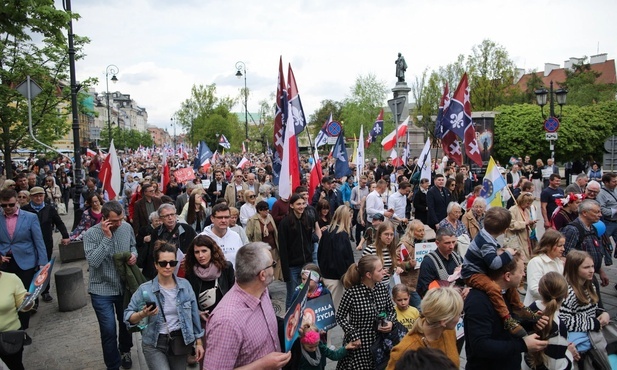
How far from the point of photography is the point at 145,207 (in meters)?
8.29

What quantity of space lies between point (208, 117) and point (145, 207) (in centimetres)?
5471

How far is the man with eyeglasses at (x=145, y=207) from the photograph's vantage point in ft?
26.7

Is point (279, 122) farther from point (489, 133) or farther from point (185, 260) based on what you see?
point (489, 133)

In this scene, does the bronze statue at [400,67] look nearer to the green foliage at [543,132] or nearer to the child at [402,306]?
the green foliage at [543,132]

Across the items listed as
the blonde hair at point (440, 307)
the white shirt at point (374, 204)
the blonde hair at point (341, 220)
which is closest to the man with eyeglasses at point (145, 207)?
the blonde hair at point (341, 220)

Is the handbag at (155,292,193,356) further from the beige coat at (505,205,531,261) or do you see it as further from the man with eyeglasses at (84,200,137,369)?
the beige coat at (505,205,531,261)

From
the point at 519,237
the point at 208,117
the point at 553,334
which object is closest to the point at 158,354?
the point at 553,334

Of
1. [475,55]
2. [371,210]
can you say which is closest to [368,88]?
[475,55]

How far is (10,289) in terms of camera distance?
4.42m

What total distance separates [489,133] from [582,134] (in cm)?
629

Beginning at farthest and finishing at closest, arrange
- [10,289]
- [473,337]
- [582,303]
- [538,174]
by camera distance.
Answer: [538,174] < [10,289] < [582,303] < [473,337]

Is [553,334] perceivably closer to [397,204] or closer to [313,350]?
[313,350]

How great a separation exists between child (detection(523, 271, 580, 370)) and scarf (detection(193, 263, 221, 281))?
9.35ft

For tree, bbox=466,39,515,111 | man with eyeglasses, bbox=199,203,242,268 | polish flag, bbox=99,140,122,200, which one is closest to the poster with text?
man with eyeglasses, bbox=199,203,242,268
